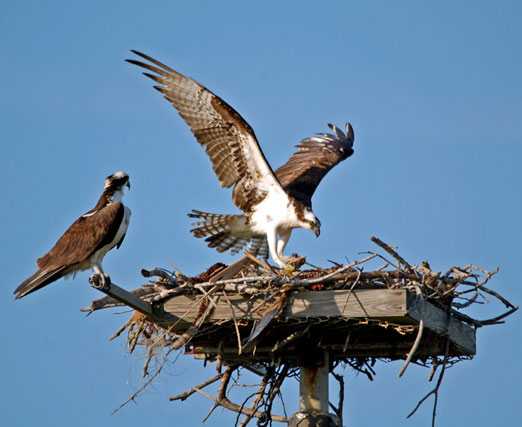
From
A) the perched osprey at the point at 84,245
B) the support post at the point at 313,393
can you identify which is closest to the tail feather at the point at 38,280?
the perched osprey at the point at 84,245

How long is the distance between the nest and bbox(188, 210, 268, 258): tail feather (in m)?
1.50

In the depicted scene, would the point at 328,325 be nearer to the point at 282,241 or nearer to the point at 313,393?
the point at 313,393

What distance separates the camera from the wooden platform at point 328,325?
19.6ft

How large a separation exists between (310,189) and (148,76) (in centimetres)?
215

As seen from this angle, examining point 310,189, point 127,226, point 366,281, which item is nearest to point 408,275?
→ point 366,281

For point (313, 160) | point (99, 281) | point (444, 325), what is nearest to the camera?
point (99, 281)

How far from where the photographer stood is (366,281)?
20.5ft

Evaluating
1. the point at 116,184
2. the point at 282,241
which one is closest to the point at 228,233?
the point at 282,241

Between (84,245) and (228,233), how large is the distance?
2585 mm

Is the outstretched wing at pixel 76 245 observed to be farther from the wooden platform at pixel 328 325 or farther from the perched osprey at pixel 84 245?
the wooden platform at pixel 328 325

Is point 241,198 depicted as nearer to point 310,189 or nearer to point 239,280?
point 310,189

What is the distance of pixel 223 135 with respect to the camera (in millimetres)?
7965

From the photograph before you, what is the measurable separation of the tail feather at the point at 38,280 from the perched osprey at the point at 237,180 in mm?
2212

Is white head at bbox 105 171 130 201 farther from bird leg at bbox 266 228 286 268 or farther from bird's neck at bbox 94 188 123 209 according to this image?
bird leg at bbox 266 228 286 268
